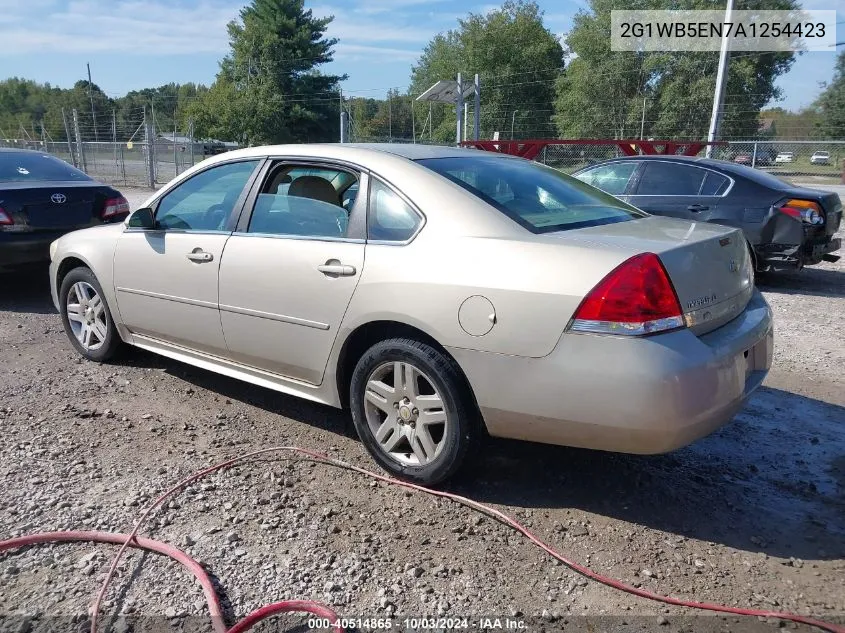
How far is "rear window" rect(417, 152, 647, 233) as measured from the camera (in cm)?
319

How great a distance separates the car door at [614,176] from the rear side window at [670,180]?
17 centimetres

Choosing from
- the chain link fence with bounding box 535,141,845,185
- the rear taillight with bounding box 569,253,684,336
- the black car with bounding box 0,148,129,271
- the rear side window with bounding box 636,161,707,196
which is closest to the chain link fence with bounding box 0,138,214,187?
the chain link fence with bounding box 535,141,845,185

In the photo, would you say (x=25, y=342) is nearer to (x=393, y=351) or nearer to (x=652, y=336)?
(x=393, y=351)

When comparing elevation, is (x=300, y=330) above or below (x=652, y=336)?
below

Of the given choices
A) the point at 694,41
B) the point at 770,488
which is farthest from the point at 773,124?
the point at 770,488

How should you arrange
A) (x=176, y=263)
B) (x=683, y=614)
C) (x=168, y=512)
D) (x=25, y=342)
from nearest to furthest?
(x=683, y=614) < (x=168, y=512) < (x=176, y=263) < (x=25, y=342)

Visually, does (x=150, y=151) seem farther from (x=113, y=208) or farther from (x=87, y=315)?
(x=87, y=315)

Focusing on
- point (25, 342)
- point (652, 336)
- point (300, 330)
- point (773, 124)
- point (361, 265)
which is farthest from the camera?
point (773, 124)

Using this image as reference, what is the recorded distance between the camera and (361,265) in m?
3.24

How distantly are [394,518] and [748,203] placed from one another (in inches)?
243

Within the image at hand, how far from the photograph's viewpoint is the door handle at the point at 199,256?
12.8 feet

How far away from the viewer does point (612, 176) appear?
834 cm

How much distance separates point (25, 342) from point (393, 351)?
3.87 m

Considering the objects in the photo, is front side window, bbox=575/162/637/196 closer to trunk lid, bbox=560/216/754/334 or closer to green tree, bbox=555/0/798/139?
trunk lid, bbox=560/216/754/334
